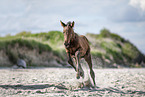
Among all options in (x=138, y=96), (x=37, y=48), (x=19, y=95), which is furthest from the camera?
(x=37, y=48)

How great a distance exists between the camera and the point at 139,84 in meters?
7.55

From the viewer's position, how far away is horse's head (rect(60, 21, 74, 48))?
5.33m

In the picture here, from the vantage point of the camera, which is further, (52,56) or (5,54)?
(52,56)

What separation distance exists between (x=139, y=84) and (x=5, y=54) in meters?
9.61

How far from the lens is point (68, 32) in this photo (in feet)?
17.6

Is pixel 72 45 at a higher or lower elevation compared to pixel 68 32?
lower

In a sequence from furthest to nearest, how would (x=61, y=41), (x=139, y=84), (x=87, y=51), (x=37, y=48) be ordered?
(x=61, y=41)
(x=37, y=48)
(x=139, y=84)
(x=87, y=51)

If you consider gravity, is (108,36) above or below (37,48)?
above

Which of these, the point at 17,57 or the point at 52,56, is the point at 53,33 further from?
the point at 17,57

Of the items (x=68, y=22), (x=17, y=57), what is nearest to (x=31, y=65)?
(x=17, y=57)

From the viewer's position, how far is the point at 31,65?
46.7 feet

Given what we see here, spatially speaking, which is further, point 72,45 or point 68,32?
point 72,45

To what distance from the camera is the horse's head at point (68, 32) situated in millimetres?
5328

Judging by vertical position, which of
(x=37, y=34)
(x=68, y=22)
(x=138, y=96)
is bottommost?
(x=138, y=96)
